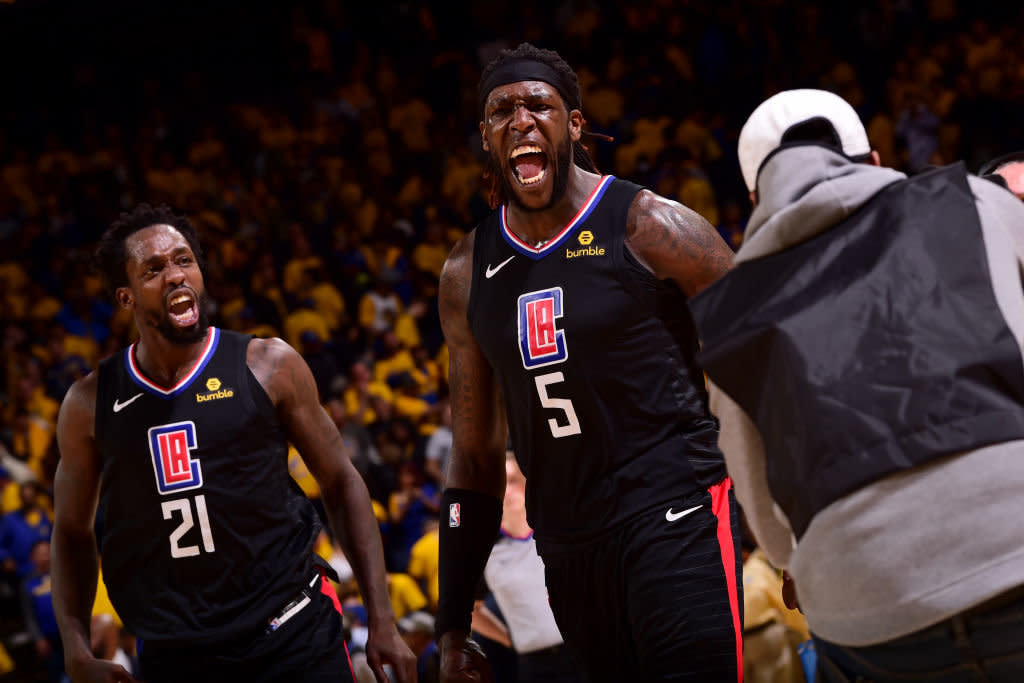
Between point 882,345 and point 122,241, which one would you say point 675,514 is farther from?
point 122,241

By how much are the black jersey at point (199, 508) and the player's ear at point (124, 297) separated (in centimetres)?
31

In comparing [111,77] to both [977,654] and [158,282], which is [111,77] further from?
[977,654]

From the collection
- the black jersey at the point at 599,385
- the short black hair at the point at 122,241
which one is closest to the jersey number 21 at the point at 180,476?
the short black hair at the point at 122,241

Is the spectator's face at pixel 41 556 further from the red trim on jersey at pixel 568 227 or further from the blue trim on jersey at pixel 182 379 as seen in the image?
the red trim on jersey at pixel 568 227

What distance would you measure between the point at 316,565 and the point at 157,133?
38.2 feet

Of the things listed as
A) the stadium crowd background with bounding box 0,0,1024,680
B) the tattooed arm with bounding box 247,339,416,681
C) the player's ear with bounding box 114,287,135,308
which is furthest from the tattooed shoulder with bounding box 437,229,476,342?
the stadium crowd background with bounding box 0,0,1024,680

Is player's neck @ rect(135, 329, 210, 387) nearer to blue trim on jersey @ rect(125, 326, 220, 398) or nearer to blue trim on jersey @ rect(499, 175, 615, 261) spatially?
blue trim on jersey @ rect(125, 326, 220, 398)

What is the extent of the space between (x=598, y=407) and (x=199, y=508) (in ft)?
4.67

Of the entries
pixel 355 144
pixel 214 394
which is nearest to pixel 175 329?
pixel 214 394

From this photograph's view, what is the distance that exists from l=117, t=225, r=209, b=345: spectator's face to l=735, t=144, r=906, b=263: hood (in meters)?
2.33

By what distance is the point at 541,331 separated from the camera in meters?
3.05

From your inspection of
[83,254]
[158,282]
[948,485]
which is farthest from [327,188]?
[948,485]

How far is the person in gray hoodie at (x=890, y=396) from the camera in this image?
1.88m

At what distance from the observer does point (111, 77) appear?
15.2 m
